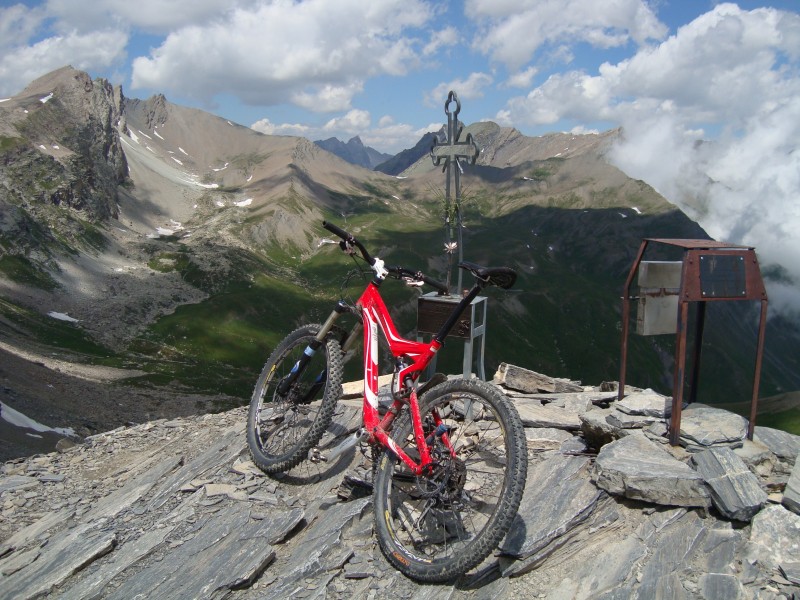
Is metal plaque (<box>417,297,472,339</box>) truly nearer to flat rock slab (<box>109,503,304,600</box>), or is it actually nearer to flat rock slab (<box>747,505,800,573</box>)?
flat rock slab (<box>109,503,304,600</box>)

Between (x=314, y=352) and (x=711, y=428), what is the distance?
615cm

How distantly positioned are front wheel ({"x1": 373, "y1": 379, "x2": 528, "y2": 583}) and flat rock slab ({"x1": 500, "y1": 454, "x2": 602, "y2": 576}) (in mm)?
733

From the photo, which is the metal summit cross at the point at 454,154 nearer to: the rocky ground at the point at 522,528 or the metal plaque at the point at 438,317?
the metal plaque at the point at 438,317

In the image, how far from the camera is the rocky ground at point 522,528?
6.91 meters

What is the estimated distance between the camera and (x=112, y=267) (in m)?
143

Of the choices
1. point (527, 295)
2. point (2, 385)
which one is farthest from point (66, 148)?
point (2, 385)

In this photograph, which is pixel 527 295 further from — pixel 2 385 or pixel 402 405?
pixel 402 405

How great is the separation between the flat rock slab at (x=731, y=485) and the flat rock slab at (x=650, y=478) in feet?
0.50

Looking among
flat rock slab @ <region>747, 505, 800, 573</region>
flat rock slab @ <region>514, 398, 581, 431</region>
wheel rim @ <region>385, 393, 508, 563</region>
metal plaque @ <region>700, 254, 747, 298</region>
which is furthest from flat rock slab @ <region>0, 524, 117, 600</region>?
metal plaque @ <region>700, 254, 747, 298</region>

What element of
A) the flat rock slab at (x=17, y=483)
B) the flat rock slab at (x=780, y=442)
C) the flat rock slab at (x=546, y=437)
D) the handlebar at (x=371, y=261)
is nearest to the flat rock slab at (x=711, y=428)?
the flat rock slab at (x=780, y=442)

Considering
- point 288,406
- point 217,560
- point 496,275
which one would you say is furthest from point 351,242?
point 217,560

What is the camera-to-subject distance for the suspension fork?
938 centimetres

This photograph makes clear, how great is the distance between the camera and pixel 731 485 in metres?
7.52

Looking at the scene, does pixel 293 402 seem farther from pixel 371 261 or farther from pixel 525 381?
pixel 525 381
